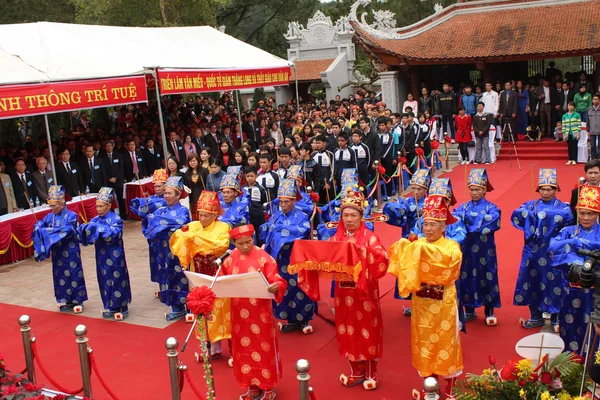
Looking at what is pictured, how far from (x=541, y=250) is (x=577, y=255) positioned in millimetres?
1112

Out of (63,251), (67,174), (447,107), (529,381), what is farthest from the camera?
(447,107)

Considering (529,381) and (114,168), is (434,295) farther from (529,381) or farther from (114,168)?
(114,168)

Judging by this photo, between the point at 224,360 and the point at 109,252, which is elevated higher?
the point at 109,252

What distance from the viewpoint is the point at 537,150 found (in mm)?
16828

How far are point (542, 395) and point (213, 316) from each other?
3464 millimetres

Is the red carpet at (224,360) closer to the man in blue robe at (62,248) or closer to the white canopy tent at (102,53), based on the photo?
the man in blue robe at (62,248)

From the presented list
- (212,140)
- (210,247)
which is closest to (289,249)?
(210,247)

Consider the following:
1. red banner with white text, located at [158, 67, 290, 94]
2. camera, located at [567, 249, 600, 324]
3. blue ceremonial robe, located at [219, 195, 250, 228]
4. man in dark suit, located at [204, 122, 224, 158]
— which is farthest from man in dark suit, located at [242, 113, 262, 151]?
camera, located at [567, 249, 600, 324]

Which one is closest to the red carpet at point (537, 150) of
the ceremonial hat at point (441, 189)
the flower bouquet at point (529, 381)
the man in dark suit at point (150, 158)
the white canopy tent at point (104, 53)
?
the white canopy tent at point (104, 53)

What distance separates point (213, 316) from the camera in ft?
21.0

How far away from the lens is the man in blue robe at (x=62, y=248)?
7.92m

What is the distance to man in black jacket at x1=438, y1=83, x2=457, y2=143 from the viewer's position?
17516 mm

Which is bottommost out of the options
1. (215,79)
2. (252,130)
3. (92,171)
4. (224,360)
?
(224,360)

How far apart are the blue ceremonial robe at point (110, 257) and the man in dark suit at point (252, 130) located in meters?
9.83
